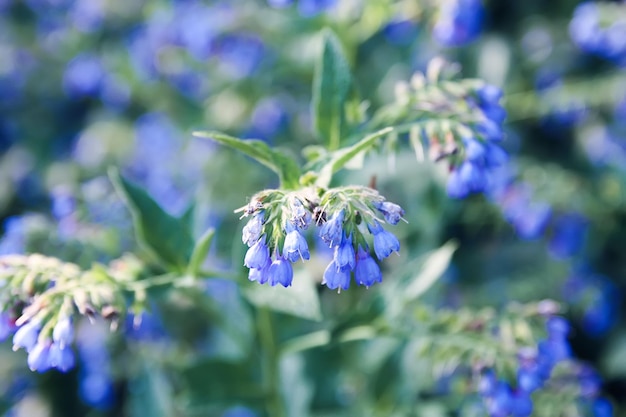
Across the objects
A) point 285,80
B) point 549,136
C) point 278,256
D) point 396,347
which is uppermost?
point 278,256

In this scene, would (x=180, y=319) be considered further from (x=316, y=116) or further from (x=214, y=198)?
(x=316, y=116)

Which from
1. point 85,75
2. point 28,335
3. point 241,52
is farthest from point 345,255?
point 85,75

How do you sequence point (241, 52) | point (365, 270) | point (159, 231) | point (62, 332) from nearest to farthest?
point (365, 270)
point (62, 332)
point (159, 231)
point (241, 52)

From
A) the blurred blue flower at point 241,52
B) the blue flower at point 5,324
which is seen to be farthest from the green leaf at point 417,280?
the blurred blue flower at point 241,52

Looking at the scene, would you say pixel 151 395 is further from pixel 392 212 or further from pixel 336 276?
pixel 392 212

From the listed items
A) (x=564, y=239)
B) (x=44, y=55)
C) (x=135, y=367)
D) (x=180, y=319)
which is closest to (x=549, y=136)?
(x=564, y=239)

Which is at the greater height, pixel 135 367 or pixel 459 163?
pixel 459 163
